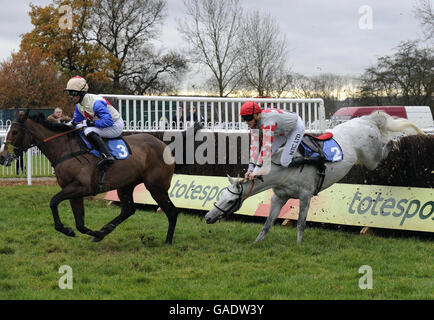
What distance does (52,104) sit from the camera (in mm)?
37625

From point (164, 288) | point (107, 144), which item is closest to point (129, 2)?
point (107, 144)

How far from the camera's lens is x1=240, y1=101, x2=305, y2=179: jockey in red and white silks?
22.8 feet

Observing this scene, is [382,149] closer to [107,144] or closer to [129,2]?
[107,144]

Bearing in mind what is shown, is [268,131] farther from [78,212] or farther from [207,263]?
[78,212]

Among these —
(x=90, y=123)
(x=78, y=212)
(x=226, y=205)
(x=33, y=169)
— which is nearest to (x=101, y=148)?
(x=90, y=123)

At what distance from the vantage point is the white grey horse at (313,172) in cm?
711

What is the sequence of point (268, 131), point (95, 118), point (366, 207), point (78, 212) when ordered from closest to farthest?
point (268, 131) < point (78, 212) < point (95, 118) < point (366, 207)

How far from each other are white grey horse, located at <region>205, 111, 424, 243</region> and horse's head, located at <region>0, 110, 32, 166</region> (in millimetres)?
2690

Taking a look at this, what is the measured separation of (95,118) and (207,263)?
2642mm

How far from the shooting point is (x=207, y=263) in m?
6.50

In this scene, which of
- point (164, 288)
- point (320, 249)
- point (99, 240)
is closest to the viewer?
point (164, 288)

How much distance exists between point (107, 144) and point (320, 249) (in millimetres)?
3261

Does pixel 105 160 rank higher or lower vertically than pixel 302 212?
higher

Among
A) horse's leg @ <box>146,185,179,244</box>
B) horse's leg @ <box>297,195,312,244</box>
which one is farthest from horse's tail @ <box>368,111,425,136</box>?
horse's leg @ <box>146,185,179,244</box>
